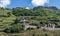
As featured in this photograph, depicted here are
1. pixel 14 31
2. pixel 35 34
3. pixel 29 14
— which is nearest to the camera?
pixel 35 34

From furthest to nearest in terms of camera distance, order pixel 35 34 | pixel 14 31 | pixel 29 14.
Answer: pixel 29 14, pixel 14 31, pixel 35 34

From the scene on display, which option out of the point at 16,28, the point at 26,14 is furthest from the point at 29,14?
the point at 16,28

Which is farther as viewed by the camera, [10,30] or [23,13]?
[23,13]

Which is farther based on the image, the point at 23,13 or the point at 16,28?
the point at 23,13

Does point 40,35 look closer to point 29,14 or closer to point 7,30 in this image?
point 7,30

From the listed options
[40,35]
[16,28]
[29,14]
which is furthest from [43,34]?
[29,14]

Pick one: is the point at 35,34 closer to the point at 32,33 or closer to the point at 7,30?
the point at 32,33

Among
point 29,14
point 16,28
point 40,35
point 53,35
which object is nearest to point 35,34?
point 40,35
